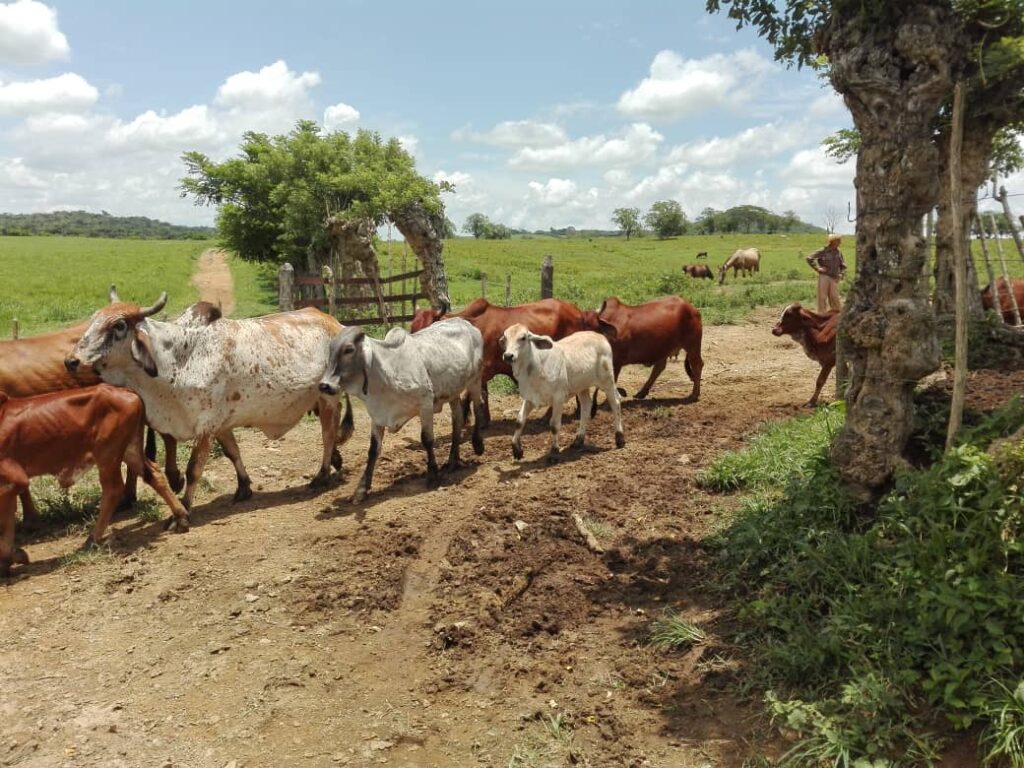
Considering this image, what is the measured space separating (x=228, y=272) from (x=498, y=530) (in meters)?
43.5

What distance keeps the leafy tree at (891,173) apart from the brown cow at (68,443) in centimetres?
593

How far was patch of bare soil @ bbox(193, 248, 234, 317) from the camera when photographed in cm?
3076

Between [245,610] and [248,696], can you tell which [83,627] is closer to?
[245,610]

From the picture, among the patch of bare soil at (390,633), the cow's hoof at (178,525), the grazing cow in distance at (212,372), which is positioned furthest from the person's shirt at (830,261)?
the cow's hoof at (178,525)

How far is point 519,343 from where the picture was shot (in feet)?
26.2

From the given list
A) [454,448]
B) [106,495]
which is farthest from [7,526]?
[454,448]

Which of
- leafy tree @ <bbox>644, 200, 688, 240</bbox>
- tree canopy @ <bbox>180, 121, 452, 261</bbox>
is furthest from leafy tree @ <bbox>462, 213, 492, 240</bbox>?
tree canopy @ <bbox>180, 121, 452, 261</bbox>

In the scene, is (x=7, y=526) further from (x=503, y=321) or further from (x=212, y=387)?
(x=503, y=321)

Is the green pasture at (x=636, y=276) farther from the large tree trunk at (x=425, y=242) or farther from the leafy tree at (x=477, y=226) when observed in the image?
the leafy tree at (x=477, y=226)

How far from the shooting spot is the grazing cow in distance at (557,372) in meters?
8.12

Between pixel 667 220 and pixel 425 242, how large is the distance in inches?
3244

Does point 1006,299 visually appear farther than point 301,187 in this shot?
No

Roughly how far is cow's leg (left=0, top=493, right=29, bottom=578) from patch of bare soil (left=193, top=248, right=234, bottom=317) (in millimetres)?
19330

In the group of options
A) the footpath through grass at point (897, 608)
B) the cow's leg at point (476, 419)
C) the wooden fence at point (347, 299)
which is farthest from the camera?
the wooden fence at point (347, 299)
